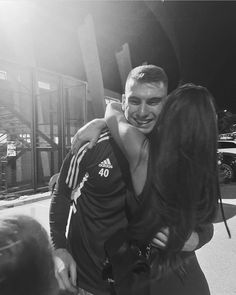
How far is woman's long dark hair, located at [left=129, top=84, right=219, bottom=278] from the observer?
4.24 ft

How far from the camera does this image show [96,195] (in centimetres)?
154

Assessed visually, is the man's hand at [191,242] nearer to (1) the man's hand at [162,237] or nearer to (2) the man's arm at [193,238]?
(2) the man's arm at [193,238]

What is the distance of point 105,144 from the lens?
1612 millimetres

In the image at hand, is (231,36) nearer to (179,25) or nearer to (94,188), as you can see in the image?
(179,25)

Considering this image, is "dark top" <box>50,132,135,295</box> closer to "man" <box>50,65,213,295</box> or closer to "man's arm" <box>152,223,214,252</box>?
"man" <box>50,65,213,295</box>

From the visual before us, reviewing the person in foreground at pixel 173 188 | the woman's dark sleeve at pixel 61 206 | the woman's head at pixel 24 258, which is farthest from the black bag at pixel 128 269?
the woman's head at pixel 24 258

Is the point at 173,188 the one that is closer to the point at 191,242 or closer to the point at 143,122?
the point at 191,242

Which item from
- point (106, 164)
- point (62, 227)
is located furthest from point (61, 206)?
point (106, 164)

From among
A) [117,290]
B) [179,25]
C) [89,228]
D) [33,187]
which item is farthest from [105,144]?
[179,25]

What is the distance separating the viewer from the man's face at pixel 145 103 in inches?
62.1

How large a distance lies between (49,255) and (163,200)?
508 mm

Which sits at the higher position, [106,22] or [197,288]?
[106,22]

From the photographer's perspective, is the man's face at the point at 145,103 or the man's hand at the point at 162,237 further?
the man's face at the point at 145,103

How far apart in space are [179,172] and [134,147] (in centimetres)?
21
